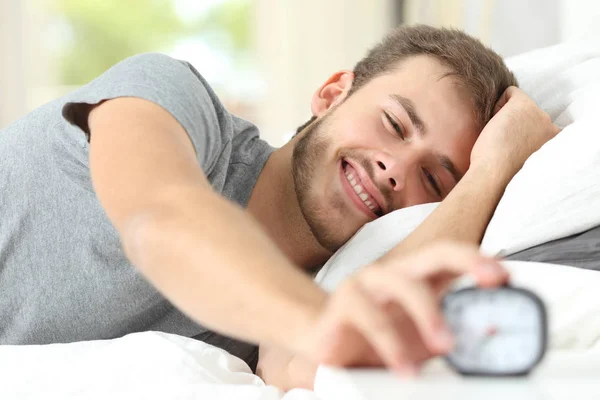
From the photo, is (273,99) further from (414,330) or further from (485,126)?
(414,330)

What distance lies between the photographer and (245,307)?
0.60 m

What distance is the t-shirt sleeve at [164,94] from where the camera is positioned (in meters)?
0.99

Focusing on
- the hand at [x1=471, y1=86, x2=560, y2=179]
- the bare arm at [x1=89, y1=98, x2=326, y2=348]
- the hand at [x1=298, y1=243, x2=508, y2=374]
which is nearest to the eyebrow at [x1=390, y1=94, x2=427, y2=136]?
the hand at [x1=471, y1=86, x2=560, y2=179]

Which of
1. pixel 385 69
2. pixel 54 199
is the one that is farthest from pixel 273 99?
pixel 54 199

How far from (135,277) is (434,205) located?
564 millimetres

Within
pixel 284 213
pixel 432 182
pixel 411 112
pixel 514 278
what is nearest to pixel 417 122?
pixel 411 112

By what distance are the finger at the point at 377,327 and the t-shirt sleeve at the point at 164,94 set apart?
506 mm

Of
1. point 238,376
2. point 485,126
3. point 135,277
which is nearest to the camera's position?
point 238,376

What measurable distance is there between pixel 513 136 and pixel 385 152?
0.24 m

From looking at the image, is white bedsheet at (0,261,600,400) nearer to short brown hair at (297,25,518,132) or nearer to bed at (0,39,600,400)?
bed at (0,39,600,400)

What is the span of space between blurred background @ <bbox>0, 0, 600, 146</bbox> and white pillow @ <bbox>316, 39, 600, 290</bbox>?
7.15 feet

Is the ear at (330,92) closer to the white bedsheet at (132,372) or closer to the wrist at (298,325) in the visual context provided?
the white bedsheet at (132,372)

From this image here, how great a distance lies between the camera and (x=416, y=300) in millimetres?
521

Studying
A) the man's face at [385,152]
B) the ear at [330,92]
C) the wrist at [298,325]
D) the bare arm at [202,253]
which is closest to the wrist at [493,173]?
the man's face at [385,152]
